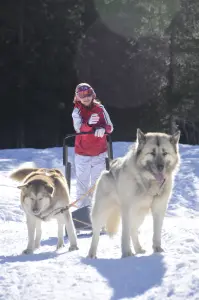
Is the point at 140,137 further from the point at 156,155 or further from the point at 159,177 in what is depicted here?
the point at 159,177

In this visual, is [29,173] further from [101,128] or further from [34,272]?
[34,272]

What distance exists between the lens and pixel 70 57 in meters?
24.6

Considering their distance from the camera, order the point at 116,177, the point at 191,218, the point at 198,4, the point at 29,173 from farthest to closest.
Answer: the point at 198,4 → the point at 191,218 → the point at 29,173 → the point at 116,177

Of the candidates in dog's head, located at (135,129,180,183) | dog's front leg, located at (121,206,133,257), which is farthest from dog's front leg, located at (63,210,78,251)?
dog's head, located at (135,129,180,183)

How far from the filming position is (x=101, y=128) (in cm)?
688

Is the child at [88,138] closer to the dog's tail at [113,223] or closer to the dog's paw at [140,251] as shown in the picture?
the dog's tail at [113,223]

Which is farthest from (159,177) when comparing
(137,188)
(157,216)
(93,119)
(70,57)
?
(70,57)

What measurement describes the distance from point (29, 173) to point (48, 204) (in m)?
0.95

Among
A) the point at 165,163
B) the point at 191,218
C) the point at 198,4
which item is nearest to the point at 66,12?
the point at 198,4

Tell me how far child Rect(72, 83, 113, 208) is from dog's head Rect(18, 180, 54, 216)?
64.1 inches

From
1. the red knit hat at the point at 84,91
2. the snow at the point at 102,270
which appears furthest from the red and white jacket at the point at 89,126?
the snow at the point at 102,270

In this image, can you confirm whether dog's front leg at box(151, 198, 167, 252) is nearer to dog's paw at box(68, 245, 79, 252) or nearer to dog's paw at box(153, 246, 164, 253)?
dog's paw at box(153, 246, 164, 253)

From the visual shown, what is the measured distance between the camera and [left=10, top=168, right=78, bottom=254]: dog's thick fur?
5555mm

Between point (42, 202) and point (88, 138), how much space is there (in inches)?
79.8
